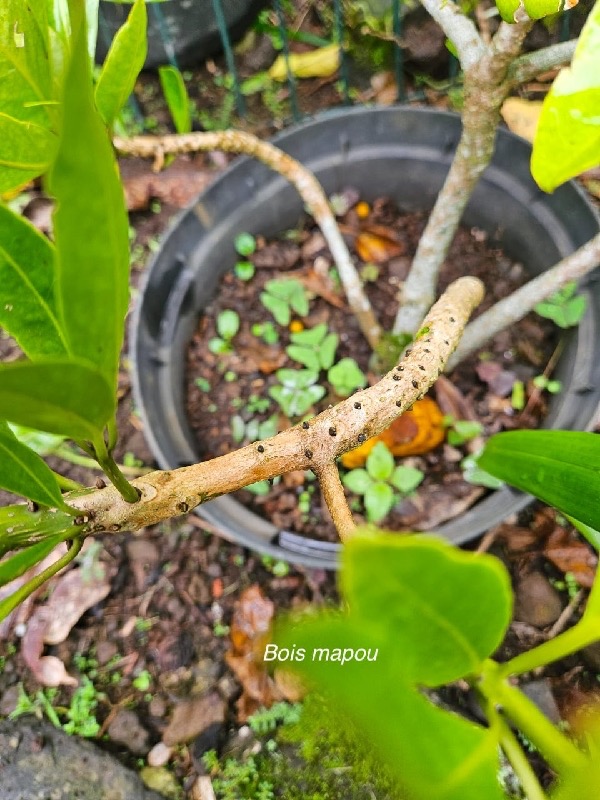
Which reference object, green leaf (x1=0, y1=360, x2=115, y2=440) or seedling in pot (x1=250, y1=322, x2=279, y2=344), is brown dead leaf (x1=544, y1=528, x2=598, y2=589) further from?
green leaf (x1=0, y1=360, x2=115, y2=440)

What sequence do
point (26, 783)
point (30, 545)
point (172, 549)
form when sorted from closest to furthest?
point (30, 545) → point (26, 783) → point (172, 549)

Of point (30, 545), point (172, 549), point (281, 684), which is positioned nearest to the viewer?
point (30, 545)

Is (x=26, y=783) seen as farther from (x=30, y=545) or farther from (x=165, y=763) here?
(x=30, y=545)

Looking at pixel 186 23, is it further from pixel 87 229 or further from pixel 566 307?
pixel 87 229

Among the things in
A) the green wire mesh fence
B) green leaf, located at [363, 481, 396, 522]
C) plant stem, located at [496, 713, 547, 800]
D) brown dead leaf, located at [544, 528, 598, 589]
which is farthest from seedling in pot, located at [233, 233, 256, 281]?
plant stem, located at [496, 713, 547, 800]

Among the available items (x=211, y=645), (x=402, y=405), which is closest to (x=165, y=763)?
(x=211, y=645)
